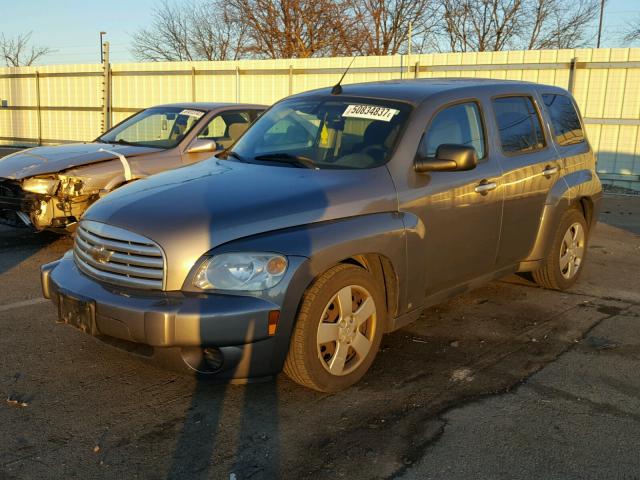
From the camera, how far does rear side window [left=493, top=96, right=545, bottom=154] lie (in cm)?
489

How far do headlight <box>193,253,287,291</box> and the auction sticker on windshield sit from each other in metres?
1.55

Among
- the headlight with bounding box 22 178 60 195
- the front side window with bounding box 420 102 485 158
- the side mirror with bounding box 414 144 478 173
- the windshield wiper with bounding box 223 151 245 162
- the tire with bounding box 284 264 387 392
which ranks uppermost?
the front side window with bounding box 420 102 485 158

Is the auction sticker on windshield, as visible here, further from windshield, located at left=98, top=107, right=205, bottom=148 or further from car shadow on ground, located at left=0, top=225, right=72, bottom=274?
car shadow on ground, located at left=0, top=225, right=72, bottom=274

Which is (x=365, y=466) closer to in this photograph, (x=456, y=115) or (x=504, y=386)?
(x=504, y=386)

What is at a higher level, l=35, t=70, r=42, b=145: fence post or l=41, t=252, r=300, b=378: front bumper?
l=35, t=70, r=42, b=145: fence post

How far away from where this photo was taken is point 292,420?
10.9 ft

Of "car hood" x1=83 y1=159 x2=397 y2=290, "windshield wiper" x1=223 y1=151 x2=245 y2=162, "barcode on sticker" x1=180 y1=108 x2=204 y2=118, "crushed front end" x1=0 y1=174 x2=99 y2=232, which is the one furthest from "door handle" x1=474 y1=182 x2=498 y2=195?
"barcode on sticker" x1=180 y1=108 x2=204 y2=118

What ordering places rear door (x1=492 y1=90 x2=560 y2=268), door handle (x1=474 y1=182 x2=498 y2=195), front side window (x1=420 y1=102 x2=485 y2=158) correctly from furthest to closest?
rear door (x1=492 y1=90 x2=560 y2=268) < door handle (x1=474 y1=182 x2=498 y2=195) < front side window (x1=420 y1=102 x2=485 y2=158)

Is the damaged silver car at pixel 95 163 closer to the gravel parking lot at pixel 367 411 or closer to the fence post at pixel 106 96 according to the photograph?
the gravel parking lot at pixel 367 411

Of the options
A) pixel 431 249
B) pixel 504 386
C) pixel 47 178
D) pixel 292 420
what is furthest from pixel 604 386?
pixel 47 178

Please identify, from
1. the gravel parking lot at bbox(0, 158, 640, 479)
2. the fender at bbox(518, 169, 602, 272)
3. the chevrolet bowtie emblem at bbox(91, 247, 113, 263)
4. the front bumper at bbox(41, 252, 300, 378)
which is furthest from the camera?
the fender at bbox(518, 169, 602, 272)

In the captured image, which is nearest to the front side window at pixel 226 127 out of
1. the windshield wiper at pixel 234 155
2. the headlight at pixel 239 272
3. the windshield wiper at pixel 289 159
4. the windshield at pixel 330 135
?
the windshield wiper at pixel 234 155

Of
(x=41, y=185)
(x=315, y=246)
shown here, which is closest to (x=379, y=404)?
(x=315, y=246)

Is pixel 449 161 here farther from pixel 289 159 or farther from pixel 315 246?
pixel 315 246
